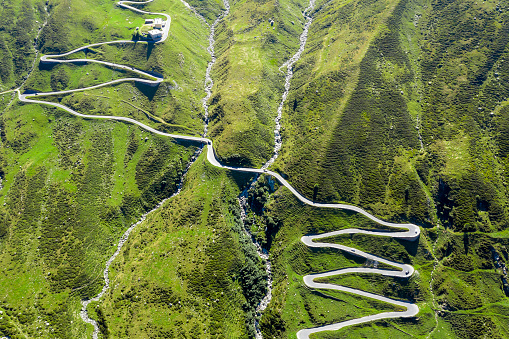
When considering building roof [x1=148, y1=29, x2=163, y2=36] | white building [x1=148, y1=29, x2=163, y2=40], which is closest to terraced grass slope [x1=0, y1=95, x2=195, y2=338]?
white building [x1=148, y1=29, x2=163, y2=40]

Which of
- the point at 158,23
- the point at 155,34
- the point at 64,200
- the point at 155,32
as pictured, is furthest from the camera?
the point at 158,23

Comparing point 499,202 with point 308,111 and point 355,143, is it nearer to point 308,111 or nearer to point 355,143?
point 355,143

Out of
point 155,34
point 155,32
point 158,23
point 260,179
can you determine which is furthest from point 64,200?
point 158,23

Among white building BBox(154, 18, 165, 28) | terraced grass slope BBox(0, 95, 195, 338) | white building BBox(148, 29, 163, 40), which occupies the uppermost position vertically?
white building BBox(154, 18, 165, 28)

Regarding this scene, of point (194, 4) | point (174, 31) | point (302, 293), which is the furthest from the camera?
point (194, 4)

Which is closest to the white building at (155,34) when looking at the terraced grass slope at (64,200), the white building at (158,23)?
the white building at (158,23)

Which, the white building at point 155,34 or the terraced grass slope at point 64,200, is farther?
the white building at point 155,34

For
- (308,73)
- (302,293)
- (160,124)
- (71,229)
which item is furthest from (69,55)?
(302,293)

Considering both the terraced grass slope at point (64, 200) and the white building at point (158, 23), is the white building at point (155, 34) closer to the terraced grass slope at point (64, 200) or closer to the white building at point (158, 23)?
the white building at point (158, 23)

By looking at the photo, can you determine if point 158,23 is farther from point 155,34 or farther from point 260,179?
point 260,179

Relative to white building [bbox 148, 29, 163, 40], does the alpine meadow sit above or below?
below

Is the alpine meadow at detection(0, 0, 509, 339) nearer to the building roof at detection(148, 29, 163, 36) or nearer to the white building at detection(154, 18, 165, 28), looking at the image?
the building roof at detection(148, 29, 163, 36)
